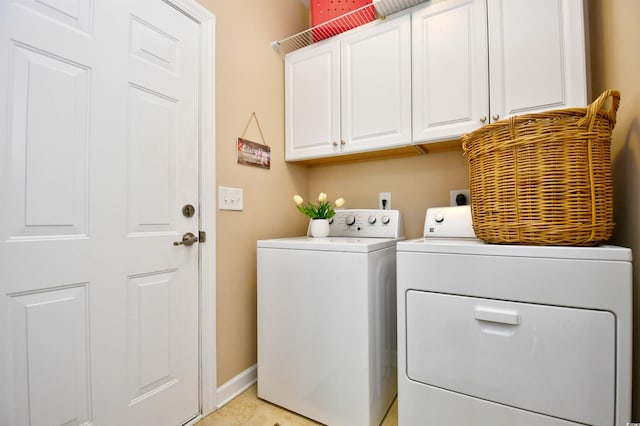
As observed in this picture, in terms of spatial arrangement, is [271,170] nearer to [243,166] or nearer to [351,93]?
[243,166]

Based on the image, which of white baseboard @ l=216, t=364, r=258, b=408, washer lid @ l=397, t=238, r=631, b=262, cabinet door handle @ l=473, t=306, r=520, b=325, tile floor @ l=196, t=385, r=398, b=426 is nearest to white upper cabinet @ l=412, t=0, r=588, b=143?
washer lid @ l=397, t=238, r=631, b=262

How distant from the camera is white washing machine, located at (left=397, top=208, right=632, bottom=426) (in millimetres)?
848

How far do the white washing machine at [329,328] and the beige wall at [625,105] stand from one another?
878mm

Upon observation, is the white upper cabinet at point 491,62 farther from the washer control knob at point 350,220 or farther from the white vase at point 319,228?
the white vase at point 319,228

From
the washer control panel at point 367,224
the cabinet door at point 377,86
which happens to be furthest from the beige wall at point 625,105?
the washer control panel at point 367,224

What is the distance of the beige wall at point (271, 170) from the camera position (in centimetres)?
117

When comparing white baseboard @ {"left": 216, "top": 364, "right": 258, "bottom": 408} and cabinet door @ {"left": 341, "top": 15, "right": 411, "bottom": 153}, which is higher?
cabinet door @ {"left": 341, "top": 15, "right": 411, "bottom": 153}

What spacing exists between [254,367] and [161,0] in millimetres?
1980

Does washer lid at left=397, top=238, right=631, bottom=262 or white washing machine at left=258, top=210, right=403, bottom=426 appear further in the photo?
white washing machine at left=258, top=210, right=403, bottom=426

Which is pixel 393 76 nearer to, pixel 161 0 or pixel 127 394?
pixel 161 0

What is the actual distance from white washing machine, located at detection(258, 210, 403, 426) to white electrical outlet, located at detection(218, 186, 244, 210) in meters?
0.28

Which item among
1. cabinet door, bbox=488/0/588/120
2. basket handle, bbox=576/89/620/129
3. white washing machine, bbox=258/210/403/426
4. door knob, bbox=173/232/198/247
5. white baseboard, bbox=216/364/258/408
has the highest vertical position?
cabinet door, bbox=488/0/588/120

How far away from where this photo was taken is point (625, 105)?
1062 mm

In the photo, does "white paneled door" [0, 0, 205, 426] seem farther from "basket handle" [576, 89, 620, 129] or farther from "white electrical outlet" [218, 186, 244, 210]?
"basket handle" [576, 89, 620, 129]
